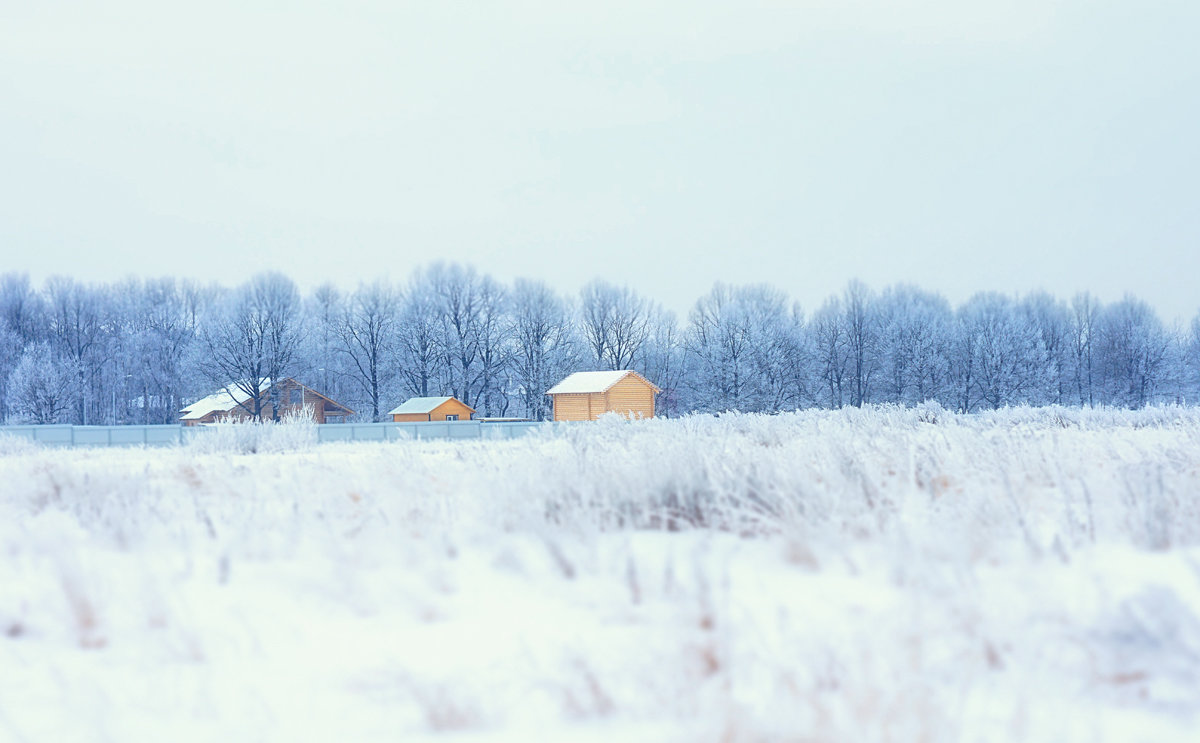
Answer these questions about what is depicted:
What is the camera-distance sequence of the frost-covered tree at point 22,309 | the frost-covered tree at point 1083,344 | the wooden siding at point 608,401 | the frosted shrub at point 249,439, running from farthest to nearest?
the frost-covered tree at point 1083,344 < the frost-covered tree at point 22,309 < the wooden siding at point 608,401 < the frosted shrub at point 249,439

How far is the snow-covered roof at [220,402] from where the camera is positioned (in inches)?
1895

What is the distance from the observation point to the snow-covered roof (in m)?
48.1

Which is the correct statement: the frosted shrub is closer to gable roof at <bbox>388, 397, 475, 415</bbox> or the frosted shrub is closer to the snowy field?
the snowy field

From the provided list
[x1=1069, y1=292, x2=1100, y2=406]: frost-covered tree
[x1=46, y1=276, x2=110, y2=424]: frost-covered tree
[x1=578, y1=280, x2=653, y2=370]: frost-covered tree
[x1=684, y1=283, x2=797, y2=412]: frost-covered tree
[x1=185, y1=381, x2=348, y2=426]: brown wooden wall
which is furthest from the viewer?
[x1=578, y1=280, x2=653, y2=370]: frost-covered tree

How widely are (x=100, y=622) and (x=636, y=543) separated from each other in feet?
7.45

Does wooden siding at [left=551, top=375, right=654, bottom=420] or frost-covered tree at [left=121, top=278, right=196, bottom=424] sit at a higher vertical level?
frost-covered tree at [left=121, top=278, right=196, bottom=424]

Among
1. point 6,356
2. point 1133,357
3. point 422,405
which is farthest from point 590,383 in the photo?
point 1133,357

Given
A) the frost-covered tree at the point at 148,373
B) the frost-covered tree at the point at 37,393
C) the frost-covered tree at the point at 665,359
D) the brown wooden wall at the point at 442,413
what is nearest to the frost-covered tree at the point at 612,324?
the frost-covered tree at the point at 665,359

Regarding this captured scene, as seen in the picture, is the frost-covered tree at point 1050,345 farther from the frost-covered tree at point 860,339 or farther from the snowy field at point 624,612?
the snowy field at point 624,612

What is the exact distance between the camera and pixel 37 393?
47156 millimetres

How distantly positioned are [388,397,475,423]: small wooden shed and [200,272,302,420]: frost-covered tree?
865 centimetres

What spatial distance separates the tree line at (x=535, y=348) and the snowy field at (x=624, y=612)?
153ft

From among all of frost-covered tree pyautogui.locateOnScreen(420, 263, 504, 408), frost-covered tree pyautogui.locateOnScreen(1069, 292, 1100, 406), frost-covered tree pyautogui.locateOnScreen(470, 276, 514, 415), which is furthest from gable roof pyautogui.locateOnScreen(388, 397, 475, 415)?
frost-covered tree pyautogui.locateOnScreen(1069, 292, 1100, 406)

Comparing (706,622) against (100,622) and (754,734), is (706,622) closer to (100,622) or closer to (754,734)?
(754,734)
